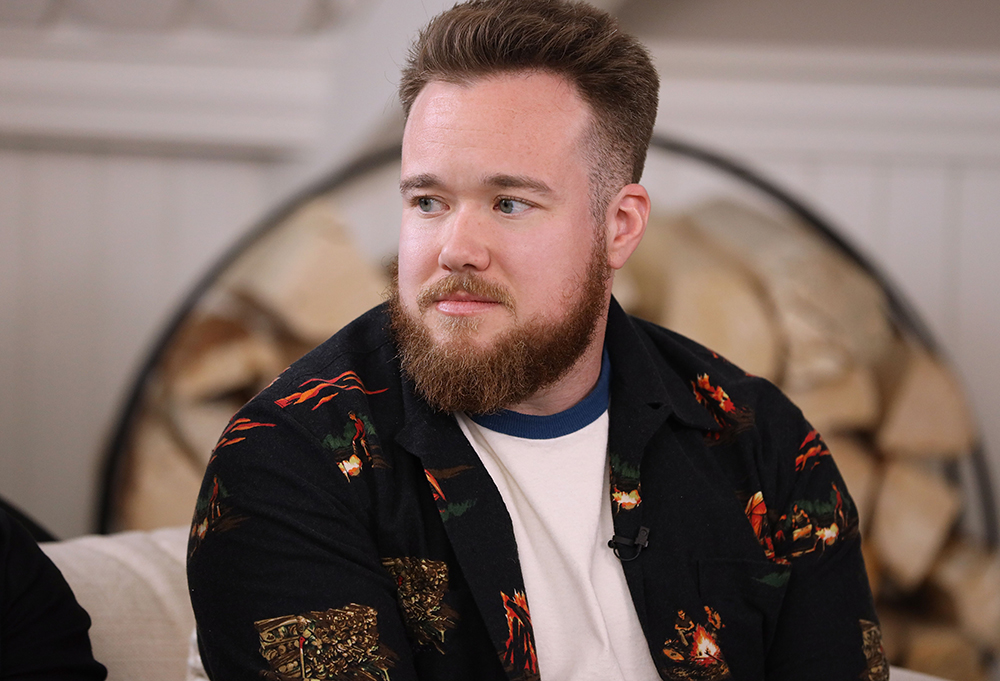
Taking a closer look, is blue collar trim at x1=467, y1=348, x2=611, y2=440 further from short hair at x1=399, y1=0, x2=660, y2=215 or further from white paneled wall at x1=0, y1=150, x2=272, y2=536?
white paneled wall at x1=0, y1=150, x2=272, y2=536

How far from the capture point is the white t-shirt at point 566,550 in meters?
1.18

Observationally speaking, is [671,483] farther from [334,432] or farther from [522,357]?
[334,432]

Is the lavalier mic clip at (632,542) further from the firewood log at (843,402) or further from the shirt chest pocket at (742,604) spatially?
the firewood log at (843,402)

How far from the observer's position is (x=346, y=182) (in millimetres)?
2170

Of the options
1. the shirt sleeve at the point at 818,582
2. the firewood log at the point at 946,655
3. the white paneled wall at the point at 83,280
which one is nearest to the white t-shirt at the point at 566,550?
the shirt sleeve at the point at 818,582

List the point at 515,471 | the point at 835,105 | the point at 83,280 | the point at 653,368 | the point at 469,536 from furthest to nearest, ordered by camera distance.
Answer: the point at 835,105 → the point at 83,280 → the point at 653,368 → the point at 515,471 → the point at 469,536

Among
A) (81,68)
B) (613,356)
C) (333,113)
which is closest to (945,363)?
(613,356)

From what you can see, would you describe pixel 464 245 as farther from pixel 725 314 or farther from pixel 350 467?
pixel 725 314

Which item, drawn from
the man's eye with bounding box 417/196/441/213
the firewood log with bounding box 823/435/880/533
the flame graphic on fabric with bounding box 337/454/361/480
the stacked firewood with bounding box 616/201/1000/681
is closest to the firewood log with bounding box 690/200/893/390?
the stacked firewood with bounding box 616/201/1000/681

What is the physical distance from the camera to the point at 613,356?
4.63ft

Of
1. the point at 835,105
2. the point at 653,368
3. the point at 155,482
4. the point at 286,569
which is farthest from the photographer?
the point at 835,105

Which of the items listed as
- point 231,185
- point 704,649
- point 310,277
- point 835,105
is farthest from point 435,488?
point 835,105

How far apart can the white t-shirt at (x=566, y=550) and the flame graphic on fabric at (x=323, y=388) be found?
15cm

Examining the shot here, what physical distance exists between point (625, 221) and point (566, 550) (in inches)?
17.8
